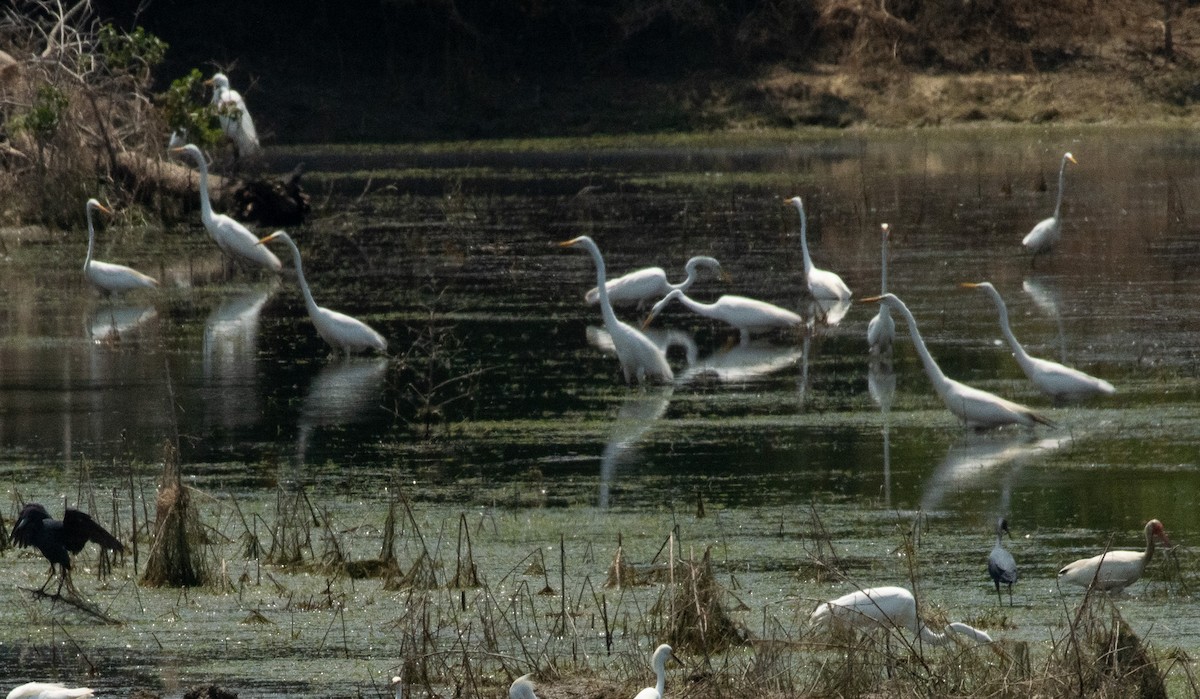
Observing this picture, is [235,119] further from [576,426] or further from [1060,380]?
[1060,380]

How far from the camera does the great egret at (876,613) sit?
5.79m

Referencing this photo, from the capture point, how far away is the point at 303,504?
806 centimetres

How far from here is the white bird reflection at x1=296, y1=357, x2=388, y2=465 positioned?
10758 millimetres

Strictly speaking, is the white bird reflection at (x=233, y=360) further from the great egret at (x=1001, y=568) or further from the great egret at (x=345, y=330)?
the great egret at (x=1001, y=568)

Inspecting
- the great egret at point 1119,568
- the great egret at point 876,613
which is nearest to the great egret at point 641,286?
the great egret at point 1119,568

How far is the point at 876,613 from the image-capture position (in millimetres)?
5984

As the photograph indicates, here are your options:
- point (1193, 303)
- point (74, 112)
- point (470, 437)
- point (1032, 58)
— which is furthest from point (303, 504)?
point (1032, 58)

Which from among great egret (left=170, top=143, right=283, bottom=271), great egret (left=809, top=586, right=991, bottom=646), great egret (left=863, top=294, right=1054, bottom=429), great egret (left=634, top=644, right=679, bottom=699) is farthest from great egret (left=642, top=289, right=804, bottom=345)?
great egret (left=634, top=644, right=679, bottom=699)

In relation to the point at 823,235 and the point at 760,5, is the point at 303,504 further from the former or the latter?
the point at 760,5

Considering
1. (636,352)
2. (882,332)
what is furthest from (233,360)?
(882,332)

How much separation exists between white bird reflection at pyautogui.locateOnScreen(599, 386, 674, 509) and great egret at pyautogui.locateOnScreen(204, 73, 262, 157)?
1221cm

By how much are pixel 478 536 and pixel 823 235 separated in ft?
40.2

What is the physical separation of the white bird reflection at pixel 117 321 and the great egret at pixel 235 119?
23.2 ft

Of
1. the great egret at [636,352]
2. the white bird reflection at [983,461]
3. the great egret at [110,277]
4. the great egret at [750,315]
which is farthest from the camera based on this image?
the great egret at [110,277]
